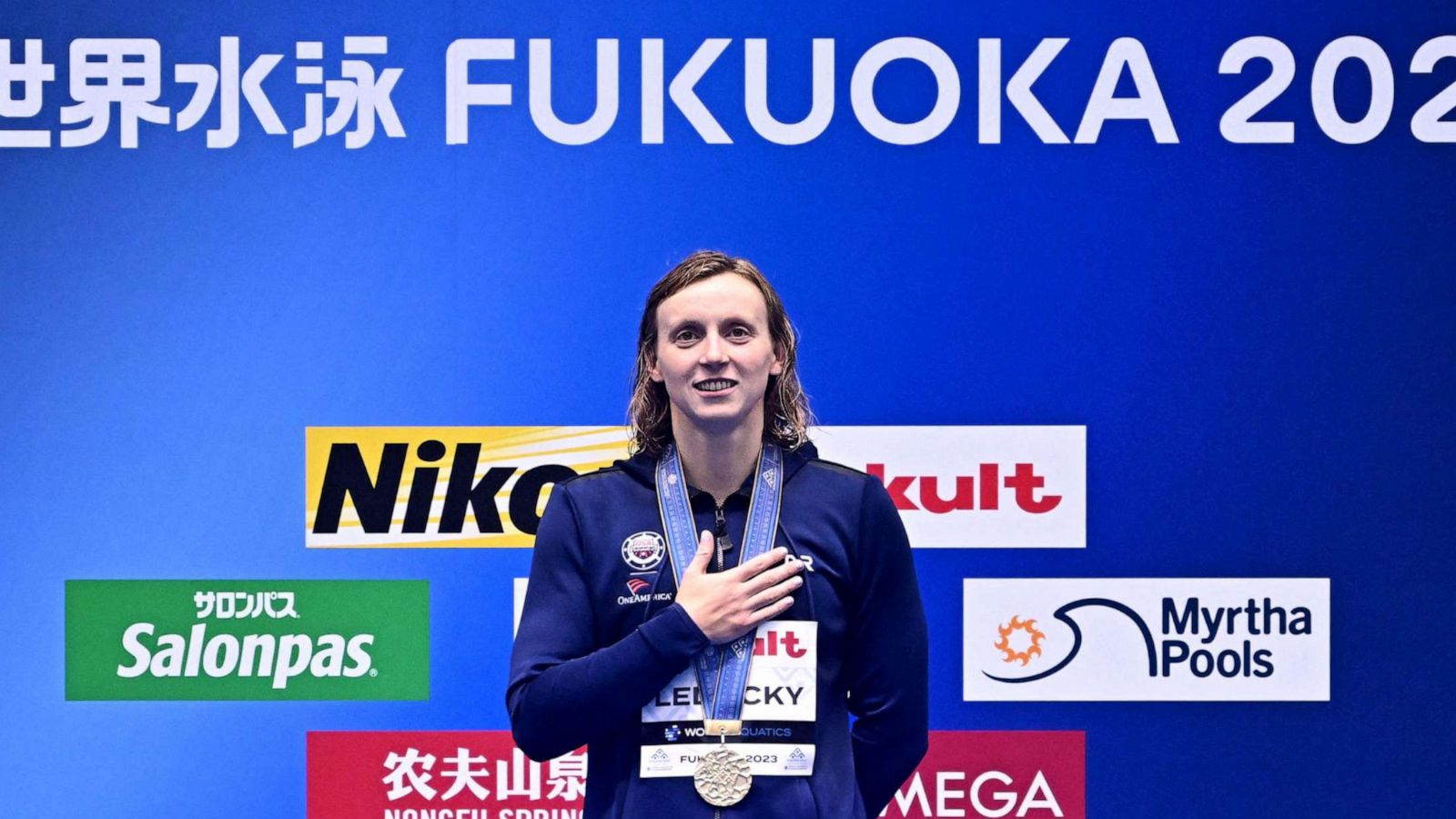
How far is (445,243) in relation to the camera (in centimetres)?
302

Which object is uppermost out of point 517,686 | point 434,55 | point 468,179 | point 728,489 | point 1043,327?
point 434,55

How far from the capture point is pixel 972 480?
9.95 feet

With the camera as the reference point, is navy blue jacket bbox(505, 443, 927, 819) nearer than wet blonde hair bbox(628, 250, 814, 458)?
Yes

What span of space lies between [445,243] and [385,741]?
3.30ft

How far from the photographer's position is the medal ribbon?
5.70 feet

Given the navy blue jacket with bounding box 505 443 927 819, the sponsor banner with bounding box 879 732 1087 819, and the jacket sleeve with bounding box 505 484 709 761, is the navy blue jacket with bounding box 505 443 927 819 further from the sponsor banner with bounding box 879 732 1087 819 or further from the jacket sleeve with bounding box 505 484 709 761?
the sponsor banner with bounding box 879 732 1087 819

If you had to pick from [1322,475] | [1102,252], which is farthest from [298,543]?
[1322,475]

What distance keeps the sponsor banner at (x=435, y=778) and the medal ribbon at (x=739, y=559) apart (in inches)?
54.5

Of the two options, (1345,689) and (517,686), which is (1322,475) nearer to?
(1345,689)

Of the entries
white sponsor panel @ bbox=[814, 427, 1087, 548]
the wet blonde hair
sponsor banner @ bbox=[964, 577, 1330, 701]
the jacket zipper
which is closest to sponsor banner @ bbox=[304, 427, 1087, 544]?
white sponsor panel @ bbox=[814, 427, 1087, 548]

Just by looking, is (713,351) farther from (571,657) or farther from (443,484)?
(443,484)

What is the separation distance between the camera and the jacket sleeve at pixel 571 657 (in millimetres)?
1622

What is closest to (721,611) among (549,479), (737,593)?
(737,593)

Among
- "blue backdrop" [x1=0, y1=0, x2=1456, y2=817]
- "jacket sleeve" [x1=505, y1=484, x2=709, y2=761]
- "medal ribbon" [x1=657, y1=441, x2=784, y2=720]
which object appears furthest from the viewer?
"blue backdrop" [x1=0, y1=0, x2=1456, y2=817]
